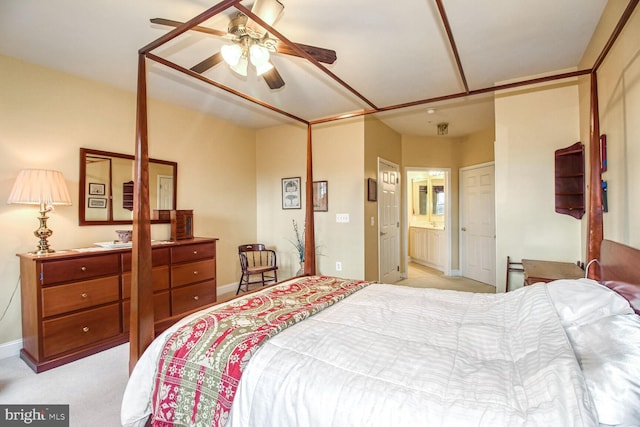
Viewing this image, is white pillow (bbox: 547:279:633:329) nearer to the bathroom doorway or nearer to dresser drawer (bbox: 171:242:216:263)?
dresser drawer (bbox: 171:242:216:263)

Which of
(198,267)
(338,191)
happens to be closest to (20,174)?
(198,267)

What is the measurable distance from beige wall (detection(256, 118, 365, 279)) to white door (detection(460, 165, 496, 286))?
2.35 metres

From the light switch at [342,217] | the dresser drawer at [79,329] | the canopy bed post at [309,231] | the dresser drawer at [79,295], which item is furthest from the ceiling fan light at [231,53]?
the light switch at [342,217]

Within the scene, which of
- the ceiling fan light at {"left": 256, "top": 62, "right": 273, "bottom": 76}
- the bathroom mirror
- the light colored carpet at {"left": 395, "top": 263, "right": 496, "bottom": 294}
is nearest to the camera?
Result: the ceiling fan light at {"left": 256, "top": 62, "right": 273, "bottom": 76}

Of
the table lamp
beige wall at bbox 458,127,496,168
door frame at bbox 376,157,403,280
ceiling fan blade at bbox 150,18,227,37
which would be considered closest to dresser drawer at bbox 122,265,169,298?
the table lamp

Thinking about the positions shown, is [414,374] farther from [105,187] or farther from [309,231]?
[105,187]

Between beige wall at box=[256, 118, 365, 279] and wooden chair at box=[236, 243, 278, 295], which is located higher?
beige wall at box=[256, 118, 365, 279]

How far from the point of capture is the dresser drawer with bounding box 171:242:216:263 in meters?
3.25

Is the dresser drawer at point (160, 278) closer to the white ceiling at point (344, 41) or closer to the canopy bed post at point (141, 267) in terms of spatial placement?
the canopy bed post at point (141, 267)

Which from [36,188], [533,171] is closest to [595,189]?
[533,171]

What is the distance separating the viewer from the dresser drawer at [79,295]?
2373mm

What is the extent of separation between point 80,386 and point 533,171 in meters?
4.28

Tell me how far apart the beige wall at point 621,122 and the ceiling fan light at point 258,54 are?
2.09 m

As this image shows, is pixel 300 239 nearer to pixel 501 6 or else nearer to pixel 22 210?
pixel 22 210
